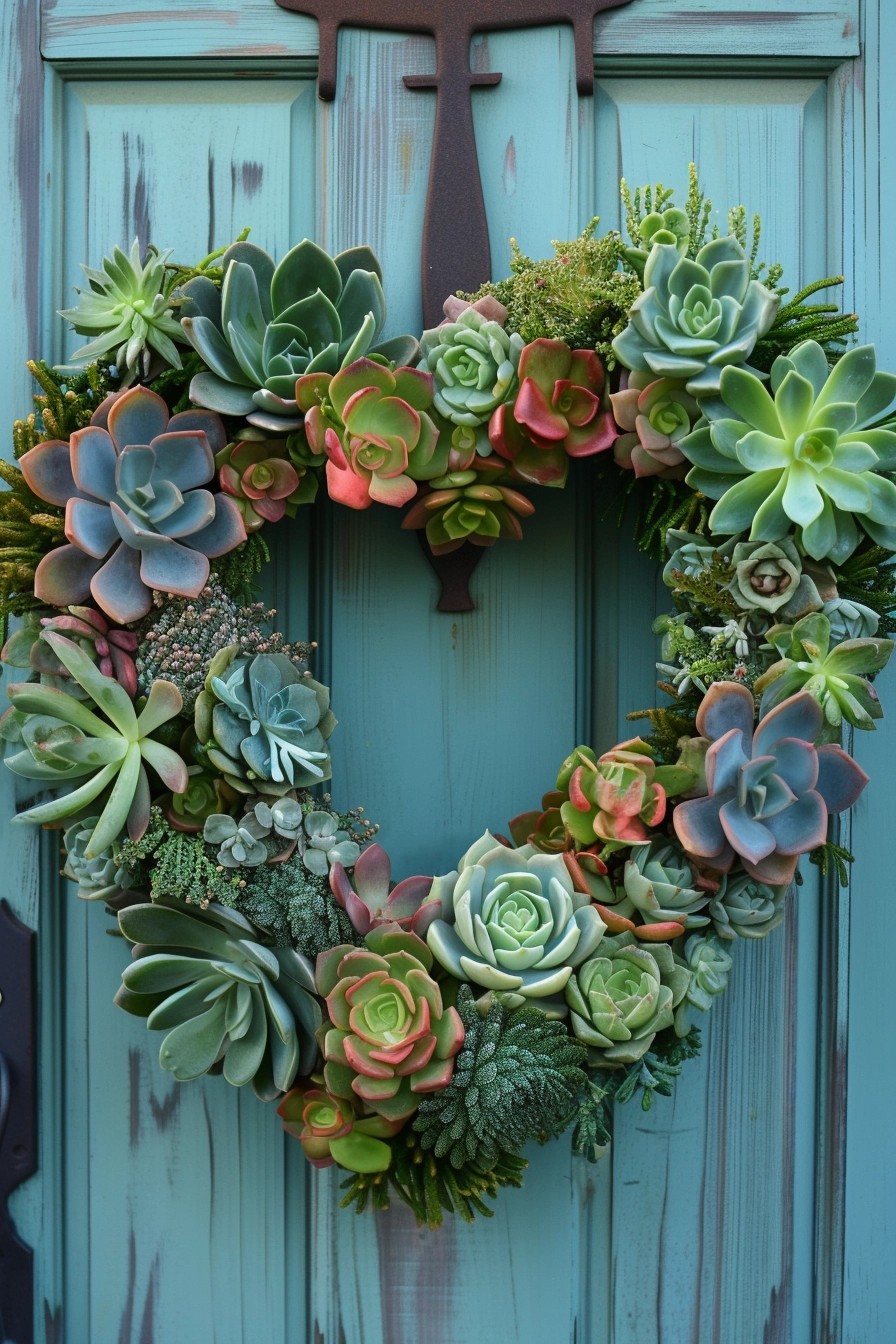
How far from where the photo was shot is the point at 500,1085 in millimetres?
721

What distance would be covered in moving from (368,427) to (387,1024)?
16.4 inches

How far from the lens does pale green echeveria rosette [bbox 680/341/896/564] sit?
2.45ft

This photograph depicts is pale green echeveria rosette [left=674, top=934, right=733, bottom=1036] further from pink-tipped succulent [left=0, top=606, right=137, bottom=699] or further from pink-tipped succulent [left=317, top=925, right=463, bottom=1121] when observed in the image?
pink-tipped succulent [left=0, top=606, right=137, bottom=699]

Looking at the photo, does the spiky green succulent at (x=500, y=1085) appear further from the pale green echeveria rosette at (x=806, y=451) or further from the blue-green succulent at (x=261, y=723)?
the pale green echeveria rosette at (x=806, y=451)

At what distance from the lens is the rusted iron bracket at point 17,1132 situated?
906mm

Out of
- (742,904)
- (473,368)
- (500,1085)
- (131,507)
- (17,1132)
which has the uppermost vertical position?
(473,368)

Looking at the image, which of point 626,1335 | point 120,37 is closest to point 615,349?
point 120,37

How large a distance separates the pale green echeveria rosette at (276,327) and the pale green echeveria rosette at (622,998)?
0.45 metres

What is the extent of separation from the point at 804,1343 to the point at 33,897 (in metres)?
0.76

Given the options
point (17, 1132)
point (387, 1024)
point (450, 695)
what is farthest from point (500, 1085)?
point (17, 1132)

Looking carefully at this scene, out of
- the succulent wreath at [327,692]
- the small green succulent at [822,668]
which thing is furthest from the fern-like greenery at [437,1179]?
the small green succulent at [822,668]

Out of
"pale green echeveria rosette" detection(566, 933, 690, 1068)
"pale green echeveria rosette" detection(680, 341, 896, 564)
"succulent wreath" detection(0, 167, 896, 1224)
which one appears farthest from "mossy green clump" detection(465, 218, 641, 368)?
"pale green echeveria rosette" detection(566, 933, 690, 1068)

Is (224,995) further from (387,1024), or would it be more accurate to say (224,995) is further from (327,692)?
(327,692)

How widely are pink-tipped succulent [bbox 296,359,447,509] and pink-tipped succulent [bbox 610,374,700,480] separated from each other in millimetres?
143
